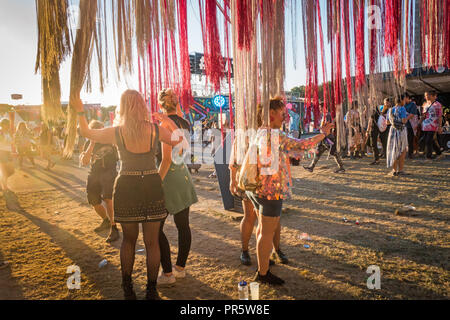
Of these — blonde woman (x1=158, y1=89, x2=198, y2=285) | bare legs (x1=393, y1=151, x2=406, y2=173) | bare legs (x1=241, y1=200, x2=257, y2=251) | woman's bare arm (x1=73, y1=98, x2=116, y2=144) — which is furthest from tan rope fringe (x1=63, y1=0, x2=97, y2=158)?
bare legs (x1=393, y1=151, x2=406, y2=173)

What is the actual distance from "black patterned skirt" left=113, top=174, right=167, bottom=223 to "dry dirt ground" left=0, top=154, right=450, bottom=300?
867 millimetres

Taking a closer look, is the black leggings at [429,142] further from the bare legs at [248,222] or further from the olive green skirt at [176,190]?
the olive green skirt at [176,190]

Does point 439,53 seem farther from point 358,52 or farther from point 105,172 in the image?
point 105,172

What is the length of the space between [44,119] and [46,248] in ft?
11.4

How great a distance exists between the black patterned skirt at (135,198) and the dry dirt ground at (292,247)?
0.87 meters

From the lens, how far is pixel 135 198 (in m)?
2.23

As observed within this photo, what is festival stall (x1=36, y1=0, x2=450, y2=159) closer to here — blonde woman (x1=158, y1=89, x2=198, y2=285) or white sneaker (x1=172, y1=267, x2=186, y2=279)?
blonde woman (x1=158, y1=89, x2=198, y2=285)

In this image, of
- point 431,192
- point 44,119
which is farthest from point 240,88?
point 431,192

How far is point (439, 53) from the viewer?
135 centimetres

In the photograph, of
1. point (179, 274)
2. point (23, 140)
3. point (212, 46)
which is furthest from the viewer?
point (23, 140)

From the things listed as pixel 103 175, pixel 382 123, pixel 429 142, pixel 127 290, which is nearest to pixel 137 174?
pixel 127 290

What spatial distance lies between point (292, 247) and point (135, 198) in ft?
7.14

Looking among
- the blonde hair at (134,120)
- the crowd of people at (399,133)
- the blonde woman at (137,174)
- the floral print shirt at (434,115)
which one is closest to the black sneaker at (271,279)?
the blonde woman at (137,174)

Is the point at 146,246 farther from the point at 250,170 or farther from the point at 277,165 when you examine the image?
the point at 277,165
